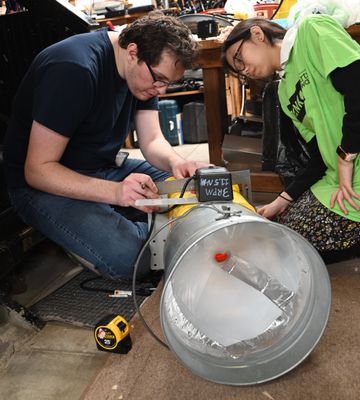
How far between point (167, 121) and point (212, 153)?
4.07ft

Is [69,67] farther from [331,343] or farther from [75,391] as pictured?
[331,343]


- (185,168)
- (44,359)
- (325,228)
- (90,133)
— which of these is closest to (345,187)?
(325,228)

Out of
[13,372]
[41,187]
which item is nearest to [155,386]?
[13,372]

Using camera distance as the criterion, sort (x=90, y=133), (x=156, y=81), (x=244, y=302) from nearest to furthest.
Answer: (x=244, y=302)
(x=156, y=81)
(x=90, y=133)

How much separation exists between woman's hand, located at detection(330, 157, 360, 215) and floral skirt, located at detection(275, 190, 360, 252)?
0.16 ft

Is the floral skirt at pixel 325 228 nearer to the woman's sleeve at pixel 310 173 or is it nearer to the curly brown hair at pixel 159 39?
the woman's sleeve at pixel 310 173

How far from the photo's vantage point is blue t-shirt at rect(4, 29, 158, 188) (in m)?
1.21

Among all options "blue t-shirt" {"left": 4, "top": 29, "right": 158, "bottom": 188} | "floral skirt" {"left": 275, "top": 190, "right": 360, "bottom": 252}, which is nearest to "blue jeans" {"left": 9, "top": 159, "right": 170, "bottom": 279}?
"blue t-shirt" {"left": 4, "top": 29, "right": 158, "bottom": 188}

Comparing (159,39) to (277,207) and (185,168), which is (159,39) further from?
(277,207)

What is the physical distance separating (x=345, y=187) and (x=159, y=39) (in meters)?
0.72

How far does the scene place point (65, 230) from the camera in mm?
1353

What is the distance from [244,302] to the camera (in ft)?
3.17

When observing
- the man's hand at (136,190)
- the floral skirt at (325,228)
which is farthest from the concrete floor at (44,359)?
the floral skirt at (325,228)

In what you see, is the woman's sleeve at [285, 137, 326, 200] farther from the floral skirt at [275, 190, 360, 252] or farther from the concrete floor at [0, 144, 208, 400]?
the concrete floor at [0, 144, 208, 400]
